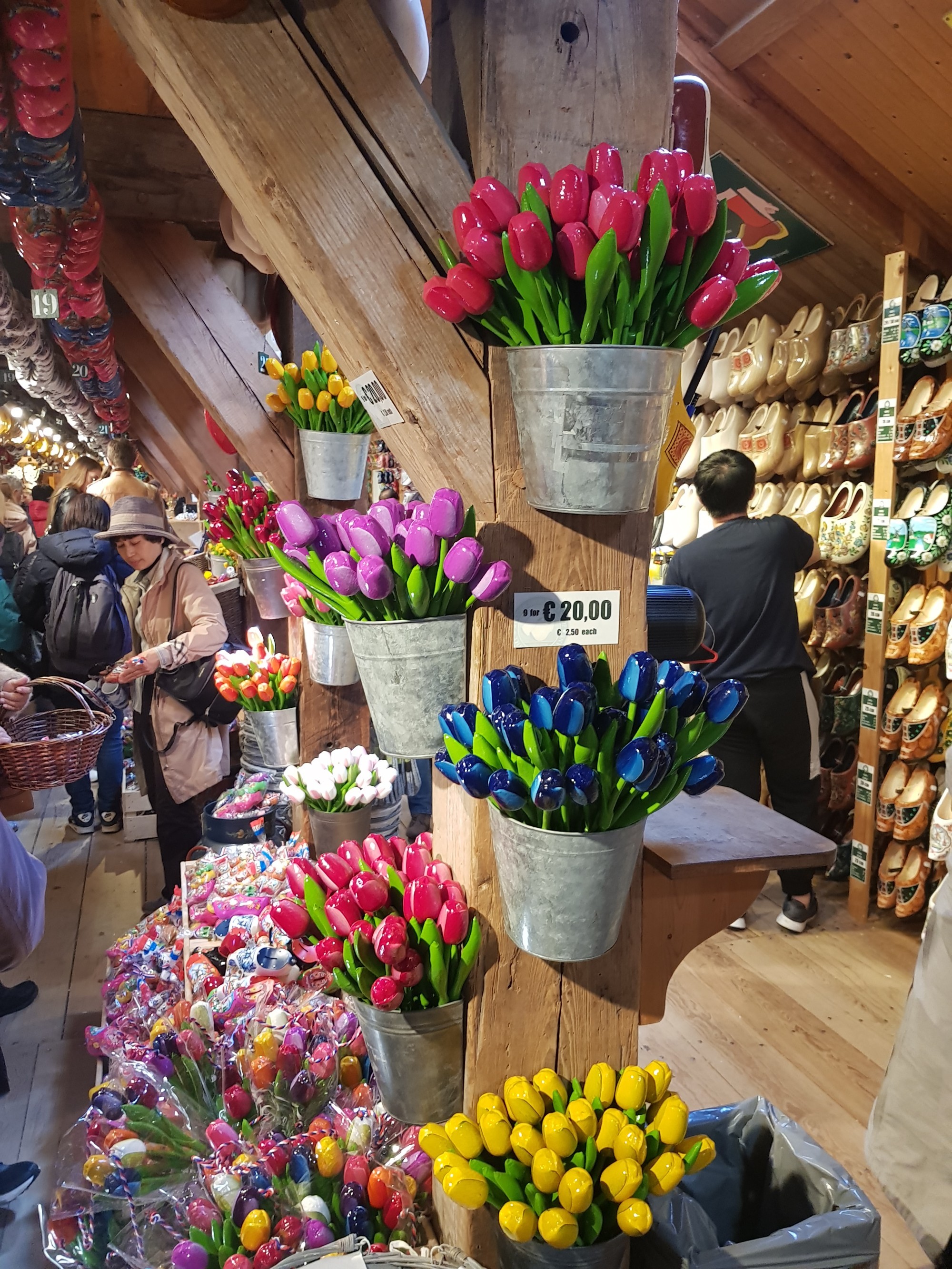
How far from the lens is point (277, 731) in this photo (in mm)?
2564

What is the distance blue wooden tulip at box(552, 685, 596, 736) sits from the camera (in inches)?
31.8

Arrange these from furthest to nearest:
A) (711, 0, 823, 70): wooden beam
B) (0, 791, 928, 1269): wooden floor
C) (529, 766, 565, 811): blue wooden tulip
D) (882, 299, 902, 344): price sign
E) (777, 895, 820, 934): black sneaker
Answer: (777, 895, 820, 934): black sneaker, (882, 299, 902, 344): price sign, (711, 0, 823, 70): wooden beam, (0, 791, 928, 1269): wooden floor, (529, 766, 565, 811): blue wooden tulip

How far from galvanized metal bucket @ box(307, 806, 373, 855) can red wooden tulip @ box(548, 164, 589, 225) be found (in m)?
1.47

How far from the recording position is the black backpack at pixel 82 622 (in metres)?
3.89

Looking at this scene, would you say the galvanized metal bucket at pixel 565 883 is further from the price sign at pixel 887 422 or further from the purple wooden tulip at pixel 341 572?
the price sign at pixel 887 422

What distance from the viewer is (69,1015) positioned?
2723mm

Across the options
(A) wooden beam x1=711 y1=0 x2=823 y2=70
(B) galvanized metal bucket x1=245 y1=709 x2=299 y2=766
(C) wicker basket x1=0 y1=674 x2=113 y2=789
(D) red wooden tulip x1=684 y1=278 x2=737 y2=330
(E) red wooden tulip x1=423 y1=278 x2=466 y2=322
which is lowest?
(C) wicker basket x1=0 y1=674 x2=113 y2=789

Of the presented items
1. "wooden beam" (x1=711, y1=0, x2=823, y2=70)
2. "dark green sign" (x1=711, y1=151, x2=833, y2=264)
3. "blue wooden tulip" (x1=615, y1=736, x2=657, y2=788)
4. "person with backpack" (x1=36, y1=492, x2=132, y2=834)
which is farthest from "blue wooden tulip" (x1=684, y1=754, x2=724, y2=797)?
"person with backpack" (x1=36, y1=492, x2=132, y2=834)

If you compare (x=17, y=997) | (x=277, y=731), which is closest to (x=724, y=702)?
(x=277, y=731)

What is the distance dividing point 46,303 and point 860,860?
347 cm

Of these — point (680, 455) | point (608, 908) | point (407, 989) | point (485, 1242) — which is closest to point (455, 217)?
point (680, 455)

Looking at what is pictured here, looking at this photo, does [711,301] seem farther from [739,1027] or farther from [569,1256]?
[739,1027]

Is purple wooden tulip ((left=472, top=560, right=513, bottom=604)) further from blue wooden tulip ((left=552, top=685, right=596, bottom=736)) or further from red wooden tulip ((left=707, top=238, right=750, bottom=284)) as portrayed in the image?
red wooden tulip ((left=707, top=238, right=750, bottom=284))

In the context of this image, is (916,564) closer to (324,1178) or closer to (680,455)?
(680,455)
